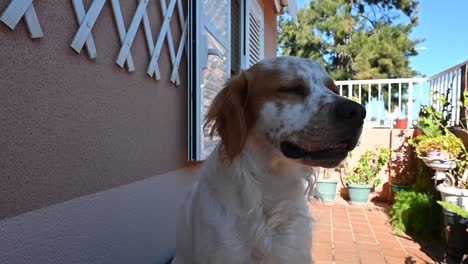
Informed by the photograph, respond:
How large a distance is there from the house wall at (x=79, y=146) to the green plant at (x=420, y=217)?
114 inches

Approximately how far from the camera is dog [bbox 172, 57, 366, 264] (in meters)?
1.41

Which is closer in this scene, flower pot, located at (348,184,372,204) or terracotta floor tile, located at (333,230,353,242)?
terracotta floor tile, located at (333,230,353,242)

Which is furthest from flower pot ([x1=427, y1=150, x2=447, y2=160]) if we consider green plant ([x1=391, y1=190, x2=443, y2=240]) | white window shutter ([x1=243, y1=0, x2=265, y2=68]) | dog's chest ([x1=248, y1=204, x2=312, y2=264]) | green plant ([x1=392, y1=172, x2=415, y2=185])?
dog's chest ([x1=248, y1=204, x2=312, y2=264])

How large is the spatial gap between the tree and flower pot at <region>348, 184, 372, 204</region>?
9758 mm

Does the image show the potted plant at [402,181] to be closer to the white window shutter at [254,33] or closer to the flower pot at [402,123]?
the flower pot at [402,123]

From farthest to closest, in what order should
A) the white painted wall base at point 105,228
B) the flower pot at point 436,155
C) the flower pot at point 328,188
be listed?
the flower pot at point 328,188, the flower pot at point 436,155, the white painted wall base at point 105,228

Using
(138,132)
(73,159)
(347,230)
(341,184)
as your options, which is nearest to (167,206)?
(138,132)

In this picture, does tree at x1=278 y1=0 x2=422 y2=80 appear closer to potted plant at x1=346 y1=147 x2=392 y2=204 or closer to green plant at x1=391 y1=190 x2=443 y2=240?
potted plant at x1=346 y1=147 x2=392 y2=204

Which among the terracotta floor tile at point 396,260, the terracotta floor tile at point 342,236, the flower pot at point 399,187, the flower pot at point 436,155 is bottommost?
the terracotta floor tile at point 342,236

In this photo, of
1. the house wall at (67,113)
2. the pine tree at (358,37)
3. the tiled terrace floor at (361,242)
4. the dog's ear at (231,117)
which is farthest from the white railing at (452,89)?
the pine tree at (358,37)

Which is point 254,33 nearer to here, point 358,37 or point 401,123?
point 401,123

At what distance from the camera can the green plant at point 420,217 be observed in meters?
3.92

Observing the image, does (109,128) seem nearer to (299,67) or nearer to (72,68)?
(72,68)

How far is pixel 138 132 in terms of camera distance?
1988 millimetres
